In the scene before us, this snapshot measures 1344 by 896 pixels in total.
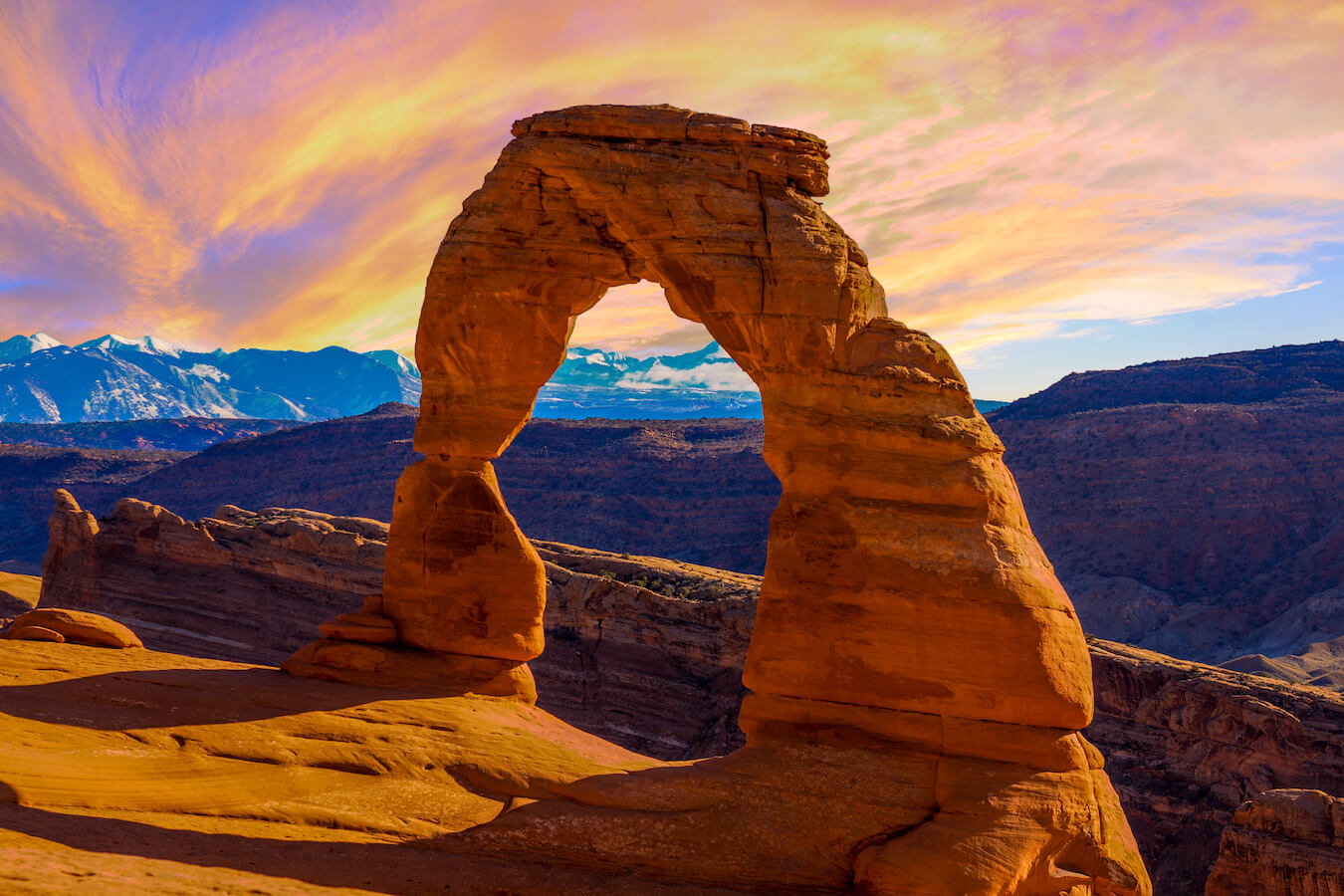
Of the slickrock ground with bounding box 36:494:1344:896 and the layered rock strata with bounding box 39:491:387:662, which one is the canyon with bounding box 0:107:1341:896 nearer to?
the slickrock ground with bounding box 36:494:1344:896

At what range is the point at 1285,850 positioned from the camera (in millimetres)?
21188

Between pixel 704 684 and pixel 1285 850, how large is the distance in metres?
18.2

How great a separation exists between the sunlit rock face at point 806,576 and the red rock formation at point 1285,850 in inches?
416

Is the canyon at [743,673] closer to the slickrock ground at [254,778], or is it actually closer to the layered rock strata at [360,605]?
the slickrock ground at [254,778]

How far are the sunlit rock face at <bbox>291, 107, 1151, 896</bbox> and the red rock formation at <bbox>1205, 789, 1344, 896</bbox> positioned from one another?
34.7ft

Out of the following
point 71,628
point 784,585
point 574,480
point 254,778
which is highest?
point 574,480

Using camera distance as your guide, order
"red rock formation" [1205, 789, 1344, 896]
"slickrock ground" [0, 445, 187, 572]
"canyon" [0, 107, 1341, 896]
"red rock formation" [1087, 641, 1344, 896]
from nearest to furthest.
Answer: "canyon" [0, 107, 1341, 896] → "red rock formation" [1205, 789, 1344, 896] → "red rock formation" [1087, 641, 1344, 896] → "slickrock ground" [0, 445, 187, 572]

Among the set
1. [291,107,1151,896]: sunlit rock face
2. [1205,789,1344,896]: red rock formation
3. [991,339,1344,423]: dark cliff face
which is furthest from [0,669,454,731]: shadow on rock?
[991,339,1344,423]: dark cliff face

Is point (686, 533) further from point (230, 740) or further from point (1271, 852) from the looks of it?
point (230, 740)

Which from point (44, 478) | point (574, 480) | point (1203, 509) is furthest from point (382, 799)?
point (44, 478)

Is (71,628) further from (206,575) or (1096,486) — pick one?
(1096,486)

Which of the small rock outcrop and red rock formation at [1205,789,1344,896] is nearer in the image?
the small rock outcrop

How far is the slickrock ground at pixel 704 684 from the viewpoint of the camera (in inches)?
1085

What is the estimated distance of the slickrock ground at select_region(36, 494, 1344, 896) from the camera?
2755 cm
